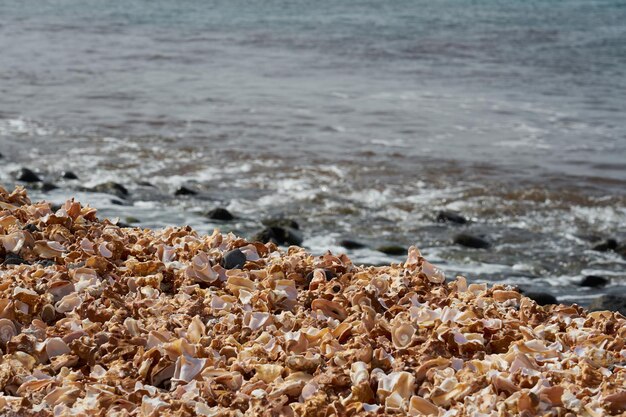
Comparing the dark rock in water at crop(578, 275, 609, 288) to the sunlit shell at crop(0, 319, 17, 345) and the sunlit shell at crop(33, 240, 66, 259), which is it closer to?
the sunlit shell at crop(33, 240, 66, 259)

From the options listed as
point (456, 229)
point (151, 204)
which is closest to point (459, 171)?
point (456, 229)

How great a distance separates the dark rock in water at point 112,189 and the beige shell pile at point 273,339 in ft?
15.2

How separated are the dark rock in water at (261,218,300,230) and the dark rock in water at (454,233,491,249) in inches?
57.8

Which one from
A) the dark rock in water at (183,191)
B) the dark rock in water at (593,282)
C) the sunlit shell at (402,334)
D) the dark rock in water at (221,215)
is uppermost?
the sunlit shell at (402,334)

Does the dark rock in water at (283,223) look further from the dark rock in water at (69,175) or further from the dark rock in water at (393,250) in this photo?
the dark rock in water at (69,175)

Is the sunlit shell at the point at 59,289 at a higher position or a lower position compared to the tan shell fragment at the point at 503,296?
higher

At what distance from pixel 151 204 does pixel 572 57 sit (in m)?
15.6

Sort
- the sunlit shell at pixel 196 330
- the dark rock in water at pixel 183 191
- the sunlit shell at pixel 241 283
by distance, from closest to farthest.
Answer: the sunlit shell at pixel 196 330, the sunlit shell at pixel 241 283, the dark rock in water at pixel 183 191

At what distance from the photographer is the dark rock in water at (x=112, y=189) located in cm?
909

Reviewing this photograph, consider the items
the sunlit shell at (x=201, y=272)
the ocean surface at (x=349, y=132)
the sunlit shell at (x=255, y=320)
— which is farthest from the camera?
the ocean surface at (x=349, y=132)

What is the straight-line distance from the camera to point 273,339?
11.0 ft

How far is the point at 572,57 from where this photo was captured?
71.8 feet

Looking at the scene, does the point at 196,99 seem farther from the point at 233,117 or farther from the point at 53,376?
the point at 53,376

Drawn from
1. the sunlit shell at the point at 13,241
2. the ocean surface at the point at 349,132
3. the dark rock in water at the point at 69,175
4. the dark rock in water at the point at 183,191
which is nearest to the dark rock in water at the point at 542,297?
the ocean surface at the point at 349,132
